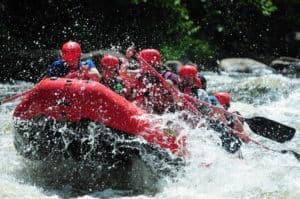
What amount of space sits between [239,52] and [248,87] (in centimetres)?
575

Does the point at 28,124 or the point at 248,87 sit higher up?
the point at 28,124

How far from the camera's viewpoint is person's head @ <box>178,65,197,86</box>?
7.26 metres

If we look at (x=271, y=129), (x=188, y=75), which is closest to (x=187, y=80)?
(x=188, y=75)

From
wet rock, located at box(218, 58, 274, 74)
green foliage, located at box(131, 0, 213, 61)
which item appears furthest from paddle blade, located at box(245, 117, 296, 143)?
green foliage, located at box(131, 0, 213, 61)

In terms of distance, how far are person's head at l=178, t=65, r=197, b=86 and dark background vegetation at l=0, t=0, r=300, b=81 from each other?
7027 millimetres

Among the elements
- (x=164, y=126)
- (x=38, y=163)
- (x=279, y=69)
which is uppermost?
(x=164, y=126)

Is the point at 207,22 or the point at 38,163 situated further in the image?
the point at 207,22

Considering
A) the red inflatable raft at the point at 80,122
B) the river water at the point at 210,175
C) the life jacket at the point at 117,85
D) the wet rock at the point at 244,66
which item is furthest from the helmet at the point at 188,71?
the wet rock at the point at 244,66

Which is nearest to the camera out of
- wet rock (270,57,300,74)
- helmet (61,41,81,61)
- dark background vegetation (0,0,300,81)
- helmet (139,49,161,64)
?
helmet (61,41,81,61)

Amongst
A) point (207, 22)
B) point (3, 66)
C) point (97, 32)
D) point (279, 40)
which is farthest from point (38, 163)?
point (279, 40)

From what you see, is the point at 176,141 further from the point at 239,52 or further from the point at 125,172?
the point at 239,52

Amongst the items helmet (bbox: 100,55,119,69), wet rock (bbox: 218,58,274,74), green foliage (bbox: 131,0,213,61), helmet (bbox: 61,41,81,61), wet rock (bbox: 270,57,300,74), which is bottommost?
wet rock (bbox: 270,57,300,74)

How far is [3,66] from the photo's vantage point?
46.2 feet

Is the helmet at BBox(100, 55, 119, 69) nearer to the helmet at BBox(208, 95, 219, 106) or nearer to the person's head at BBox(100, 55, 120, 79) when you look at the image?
the person's head at BBox(100, 55, 120, 79)
